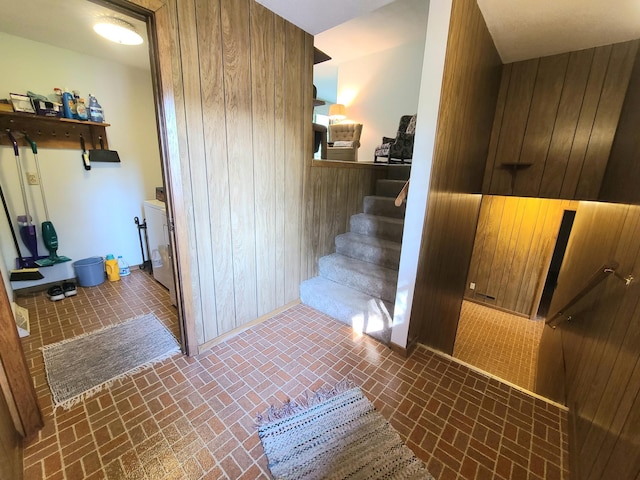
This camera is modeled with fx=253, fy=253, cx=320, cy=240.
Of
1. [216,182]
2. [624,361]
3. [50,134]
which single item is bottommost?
[624,361]

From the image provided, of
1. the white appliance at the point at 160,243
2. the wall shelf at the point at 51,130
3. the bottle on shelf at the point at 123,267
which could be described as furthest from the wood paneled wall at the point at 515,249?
the wall shelf at the point at 51,130

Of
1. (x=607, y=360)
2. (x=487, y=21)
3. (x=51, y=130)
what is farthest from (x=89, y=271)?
(x=487, y=21)

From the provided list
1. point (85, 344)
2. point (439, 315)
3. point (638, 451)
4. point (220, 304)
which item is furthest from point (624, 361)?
point (85, 344)

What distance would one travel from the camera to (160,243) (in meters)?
2.76

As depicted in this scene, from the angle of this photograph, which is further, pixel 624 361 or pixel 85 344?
pixel 85 344

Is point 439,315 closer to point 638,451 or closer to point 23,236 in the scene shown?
point 638,451

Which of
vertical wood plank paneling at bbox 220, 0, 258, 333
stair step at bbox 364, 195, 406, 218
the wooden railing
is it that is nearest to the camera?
the wooden railing

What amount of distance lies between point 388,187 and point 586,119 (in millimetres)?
2040

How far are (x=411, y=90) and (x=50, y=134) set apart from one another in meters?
5.09

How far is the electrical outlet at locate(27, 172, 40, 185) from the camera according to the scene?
8.82 feet

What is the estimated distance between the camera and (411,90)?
448cm

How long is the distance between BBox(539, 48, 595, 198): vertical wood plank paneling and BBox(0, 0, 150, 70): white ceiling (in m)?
4.30

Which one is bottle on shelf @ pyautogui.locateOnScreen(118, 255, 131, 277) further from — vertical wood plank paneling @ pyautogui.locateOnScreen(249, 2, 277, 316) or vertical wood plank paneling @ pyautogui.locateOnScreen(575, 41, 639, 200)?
vertical wood plank paneling @ pyautogui.locateOnScreen(575, 41, 639, 200)

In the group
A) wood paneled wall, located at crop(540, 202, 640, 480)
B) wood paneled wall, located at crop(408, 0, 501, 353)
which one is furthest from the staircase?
wood paneled wall, located at crop(540, 202, 640, 480)
